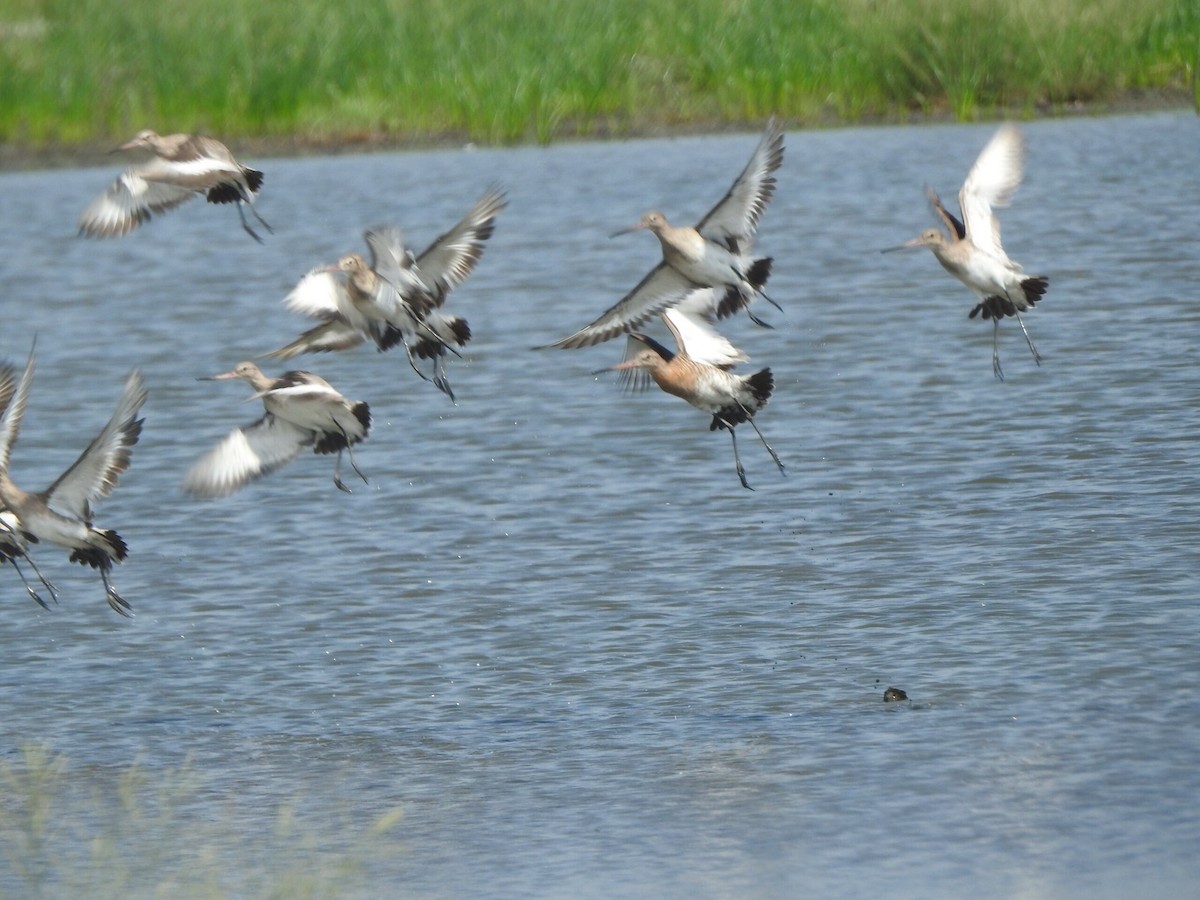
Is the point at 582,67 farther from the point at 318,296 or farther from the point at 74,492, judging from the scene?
the point at 74,492

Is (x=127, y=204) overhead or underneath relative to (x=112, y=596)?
overhead

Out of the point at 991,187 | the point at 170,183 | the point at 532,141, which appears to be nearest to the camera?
the point at 170,183

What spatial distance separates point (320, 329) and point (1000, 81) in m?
14.1

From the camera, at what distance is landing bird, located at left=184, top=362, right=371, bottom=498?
761 centimetres

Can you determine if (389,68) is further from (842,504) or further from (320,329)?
(320,329)

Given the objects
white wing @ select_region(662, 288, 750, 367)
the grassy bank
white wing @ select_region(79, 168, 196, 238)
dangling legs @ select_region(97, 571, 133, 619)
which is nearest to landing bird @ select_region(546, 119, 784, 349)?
white wing @ select_region(662, 288, 750, 367)

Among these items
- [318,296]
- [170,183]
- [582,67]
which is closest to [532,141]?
[582,67]

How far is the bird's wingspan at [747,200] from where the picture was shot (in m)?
7.77

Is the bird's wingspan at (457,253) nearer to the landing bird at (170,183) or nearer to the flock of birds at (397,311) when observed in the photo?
the flock of birds at (397,311)

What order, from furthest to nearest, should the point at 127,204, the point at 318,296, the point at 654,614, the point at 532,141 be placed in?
1. the point at 532,141
2. the point at 654,614
3. the point at 127,204
4. the point at 318,296

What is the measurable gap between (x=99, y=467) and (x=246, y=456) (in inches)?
23.1

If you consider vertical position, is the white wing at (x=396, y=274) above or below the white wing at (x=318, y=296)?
above

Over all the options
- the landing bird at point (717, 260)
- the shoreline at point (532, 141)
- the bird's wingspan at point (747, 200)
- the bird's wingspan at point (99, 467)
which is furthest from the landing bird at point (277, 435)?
the shoreline at point (532, 141)

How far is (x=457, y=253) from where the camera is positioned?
7.77 m
